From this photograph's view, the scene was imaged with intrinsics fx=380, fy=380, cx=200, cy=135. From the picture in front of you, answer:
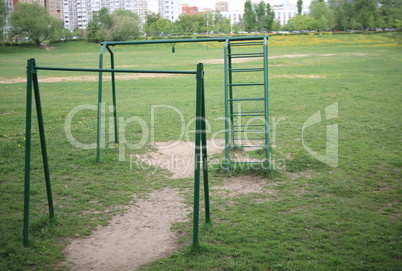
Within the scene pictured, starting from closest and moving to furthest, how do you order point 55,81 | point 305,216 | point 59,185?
point 305,216 < point 59,185 < point 55,81

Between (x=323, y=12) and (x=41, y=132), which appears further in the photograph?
(x=323, y=12)

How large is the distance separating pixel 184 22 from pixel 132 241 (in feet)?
313

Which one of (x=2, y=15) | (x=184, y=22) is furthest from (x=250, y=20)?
(x=2, y=15)

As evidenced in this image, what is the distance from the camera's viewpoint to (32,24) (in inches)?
2436

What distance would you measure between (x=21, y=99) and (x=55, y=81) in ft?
20.2

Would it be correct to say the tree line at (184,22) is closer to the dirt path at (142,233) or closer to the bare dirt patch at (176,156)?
the bare dirt patch at (176,156)

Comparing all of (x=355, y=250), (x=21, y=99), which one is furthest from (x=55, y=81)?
(x=355, y=250)

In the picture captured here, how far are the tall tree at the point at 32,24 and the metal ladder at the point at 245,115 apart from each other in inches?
1970

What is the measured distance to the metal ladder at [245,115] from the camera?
7.29 meters

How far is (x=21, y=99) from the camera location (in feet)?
52.6

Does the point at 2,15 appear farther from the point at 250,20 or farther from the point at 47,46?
the point at 250,20

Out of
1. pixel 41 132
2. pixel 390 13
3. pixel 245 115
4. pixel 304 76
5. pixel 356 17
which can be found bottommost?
pixel 245 115

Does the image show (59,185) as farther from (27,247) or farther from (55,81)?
(55,81)

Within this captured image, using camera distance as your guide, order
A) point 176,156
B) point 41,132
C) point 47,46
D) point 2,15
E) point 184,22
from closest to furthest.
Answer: point 41,132
point 176,156
point 47,46
point 2,15
point 184,22
